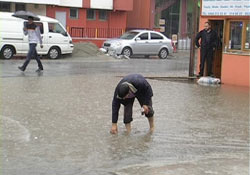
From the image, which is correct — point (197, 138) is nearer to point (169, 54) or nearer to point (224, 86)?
point (224, 86)

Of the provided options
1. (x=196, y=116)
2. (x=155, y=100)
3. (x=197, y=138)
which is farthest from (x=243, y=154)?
(x=155, y=100)

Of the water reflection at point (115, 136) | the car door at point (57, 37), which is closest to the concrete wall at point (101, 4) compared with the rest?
the car door at point (57, 37)

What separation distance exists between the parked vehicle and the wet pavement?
44.6 feet

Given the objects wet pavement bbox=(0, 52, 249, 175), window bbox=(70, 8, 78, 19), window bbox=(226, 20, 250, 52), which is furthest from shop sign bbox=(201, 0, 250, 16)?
window bbox=(70, 8, 78, 19)

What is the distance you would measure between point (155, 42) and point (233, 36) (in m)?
13.0

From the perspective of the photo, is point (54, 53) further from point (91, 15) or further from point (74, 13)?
point (91, 15)

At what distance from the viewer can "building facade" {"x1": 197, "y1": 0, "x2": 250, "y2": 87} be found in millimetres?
14500

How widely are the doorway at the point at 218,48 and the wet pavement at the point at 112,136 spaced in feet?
9.21

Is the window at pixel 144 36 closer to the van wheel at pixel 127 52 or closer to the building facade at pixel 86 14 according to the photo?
the van wheel at pixel 127 52

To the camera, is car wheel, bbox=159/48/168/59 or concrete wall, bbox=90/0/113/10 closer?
car wheel, bbox=159/48/168/59

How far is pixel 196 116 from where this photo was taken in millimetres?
9727

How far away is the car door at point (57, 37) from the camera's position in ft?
76.9

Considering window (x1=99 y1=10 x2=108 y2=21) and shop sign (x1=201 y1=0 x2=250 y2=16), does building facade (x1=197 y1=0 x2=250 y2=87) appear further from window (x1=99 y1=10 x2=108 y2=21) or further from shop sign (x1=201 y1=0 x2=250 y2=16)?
window (x1=99 y1=10 x2=108 y2=21)

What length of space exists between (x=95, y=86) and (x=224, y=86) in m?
3.64
